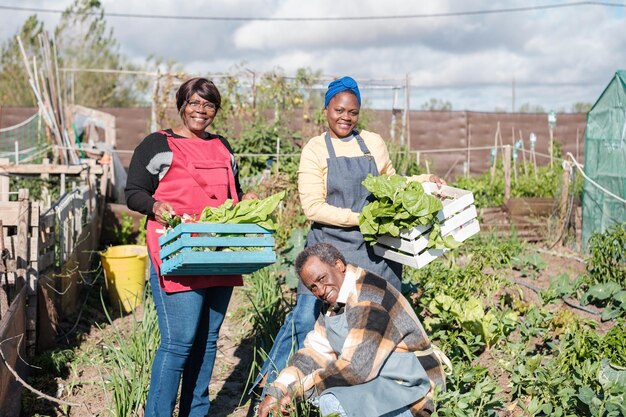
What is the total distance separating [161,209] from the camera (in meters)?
3.14

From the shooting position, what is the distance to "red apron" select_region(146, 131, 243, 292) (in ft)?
10.7

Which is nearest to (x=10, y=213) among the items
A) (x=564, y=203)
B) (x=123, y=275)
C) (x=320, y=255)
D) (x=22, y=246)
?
(x=22, y=246)

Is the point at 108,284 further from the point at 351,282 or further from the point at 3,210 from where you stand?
the point at 351,282

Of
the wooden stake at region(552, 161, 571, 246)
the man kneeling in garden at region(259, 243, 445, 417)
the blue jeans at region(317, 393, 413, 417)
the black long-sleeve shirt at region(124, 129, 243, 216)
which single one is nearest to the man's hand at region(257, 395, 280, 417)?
the man kneeling in garden at region(259, 243, 445, 417)

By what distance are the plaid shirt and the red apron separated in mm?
560

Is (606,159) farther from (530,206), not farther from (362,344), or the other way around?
(362,344)

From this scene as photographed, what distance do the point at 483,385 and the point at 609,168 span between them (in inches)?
231

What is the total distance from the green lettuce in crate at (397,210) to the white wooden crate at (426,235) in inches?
1.5

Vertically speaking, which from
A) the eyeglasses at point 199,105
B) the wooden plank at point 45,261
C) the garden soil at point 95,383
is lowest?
the garden soil at point 95,383

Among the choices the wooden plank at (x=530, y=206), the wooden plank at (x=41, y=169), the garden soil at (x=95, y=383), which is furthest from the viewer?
the wooden plank at (x=530, y=206)

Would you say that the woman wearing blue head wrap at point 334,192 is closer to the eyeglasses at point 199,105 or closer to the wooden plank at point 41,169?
the eyeglasses at point 199,105

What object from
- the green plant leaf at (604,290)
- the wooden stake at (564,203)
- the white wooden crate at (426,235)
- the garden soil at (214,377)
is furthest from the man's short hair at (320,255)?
the wooden stake at (564,203)

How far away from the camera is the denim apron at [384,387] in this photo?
286 cm

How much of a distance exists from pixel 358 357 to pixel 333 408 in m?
0.24
